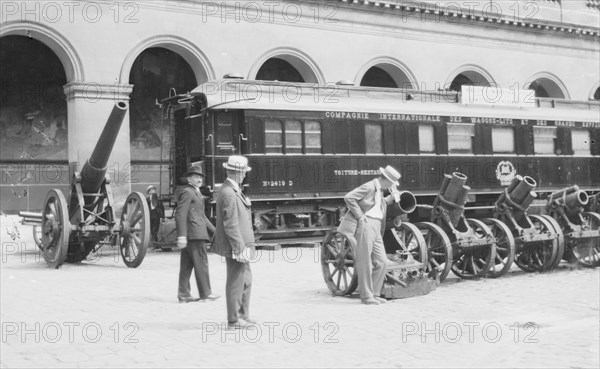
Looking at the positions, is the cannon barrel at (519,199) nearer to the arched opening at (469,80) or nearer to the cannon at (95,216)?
the cannon at (95,216)

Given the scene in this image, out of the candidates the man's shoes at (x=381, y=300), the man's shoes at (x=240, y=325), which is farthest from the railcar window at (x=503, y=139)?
the man's shoes at (x=240, y=325)

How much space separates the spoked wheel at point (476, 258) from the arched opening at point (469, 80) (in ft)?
57.3

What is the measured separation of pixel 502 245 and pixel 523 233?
0.39m

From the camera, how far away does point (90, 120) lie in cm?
2188

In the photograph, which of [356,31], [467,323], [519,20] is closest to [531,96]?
[356,31]

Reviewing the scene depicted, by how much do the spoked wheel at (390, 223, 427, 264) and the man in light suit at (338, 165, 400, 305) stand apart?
725 mm

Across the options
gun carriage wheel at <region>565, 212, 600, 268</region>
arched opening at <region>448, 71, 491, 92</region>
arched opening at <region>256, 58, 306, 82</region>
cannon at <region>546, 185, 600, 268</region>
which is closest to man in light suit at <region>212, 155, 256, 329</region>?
cannon at <region>546, 185, 600, 268</region>

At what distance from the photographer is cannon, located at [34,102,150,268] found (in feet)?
45.7

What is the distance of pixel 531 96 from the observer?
74.9ft

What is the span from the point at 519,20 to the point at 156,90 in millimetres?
13690

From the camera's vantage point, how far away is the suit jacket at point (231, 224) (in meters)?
8.41

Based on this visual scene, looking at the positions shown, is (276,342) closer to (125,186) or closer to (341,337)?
(341,337)

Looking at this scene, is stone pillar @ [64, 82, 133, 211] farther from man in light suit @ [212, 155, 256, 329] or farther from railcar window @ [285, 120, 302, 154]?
man in light suit @ [212, 155, 256, 329]

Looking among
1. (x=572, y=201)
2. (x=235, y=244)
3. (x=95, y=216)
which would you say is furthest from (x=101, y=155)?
(x=572, y=201)
